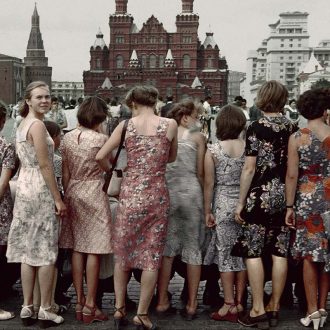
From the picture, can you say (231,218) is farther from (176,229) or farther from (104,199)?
(104,199)

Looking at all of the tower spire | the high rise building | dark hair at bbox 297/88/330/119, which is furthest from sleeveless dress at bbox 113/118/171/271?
the high rise building

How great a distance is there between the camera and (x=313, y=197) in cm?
446

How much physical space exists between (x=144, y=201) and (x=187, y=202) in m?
0.45

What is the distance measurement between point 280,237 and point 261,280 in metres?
0.34

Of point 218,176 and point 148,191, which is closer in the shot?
point 148,191

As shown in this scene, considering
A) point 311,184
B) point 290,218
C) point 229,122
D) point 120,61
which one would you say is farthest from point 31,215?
point 120,61

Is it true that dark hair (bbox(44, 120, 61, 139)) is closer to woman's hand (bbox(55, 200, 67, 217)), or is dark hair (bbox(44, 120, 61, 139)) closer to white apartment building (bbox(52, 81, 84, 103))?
woman's hand (bbox(55, 200, 67, 217))

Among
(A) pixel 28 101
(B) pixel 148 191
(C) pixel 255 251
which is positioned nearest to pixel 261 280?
(C) pixel 255 251

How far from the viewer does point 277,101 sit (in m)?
4.47

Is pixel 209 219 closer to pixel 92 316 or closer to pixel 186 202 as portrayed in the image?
pixel 186 202

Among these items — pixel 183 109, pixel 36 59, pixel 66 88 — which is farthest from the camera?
pixel 66 88

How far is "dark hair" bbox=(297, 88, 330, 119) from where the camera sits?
175 inches

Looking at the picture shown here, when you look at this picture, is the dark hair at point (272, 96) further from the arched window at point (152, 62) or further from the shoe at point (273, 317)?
the arched window at point (152, 62)

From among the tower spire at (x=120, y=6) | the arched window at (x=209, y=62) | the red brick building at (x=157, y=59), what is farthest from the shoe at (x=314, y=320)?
the tower spire at (x=120, y=6)
